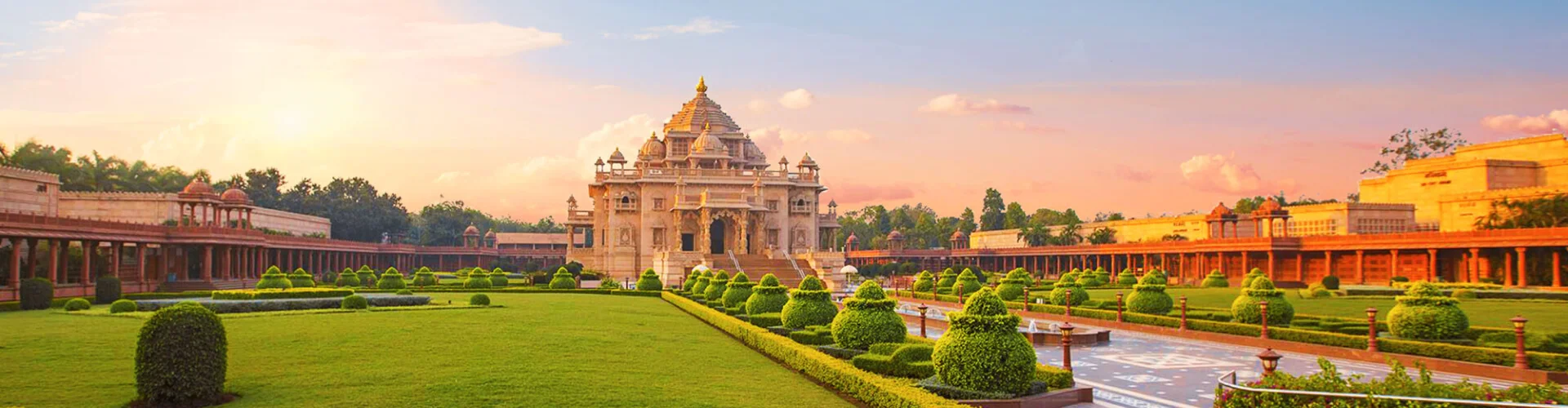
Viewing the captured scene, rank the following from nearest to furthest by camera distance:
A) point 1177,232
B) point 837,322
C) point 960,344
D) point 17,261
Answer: point 960,344
point 837,322
point 17,261
point 1177,232

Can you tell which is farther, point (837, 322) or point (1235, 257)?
point (1235, 257)

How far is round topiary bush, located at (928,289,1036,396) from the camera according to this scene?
45.2ft

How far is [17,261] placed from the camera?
116 feet

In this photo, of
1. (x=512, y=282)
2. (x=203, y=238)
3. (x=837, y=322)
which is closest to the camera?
(x=837, y=322)

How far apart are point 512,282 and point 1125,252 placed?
120 ft

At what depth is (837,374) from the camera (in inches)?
611

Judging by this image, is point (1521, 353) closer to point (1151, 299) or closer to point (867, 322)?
point (867, 322)

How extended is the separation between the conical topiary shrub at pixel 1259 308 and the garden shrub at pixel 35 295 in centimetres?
3228

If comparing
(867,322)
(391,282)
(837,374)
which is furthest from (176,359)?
(391,282)

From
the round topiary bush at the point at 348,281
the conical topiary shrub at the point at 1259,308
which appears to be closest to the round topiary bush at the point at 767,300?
the conical topiary shrub at the point at 1259,308

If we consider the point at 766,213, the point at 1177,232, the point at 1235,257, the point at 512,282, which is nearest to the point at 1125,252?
the point at 1235,257

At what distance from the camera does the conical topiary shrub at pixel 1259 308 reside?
2592 cm

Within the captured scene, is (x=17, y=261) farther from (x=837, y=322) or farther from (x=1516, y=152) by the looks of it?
(x=1516, y=152)

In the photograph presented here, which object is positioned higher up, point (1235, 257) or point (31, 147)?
point (31, 147)
